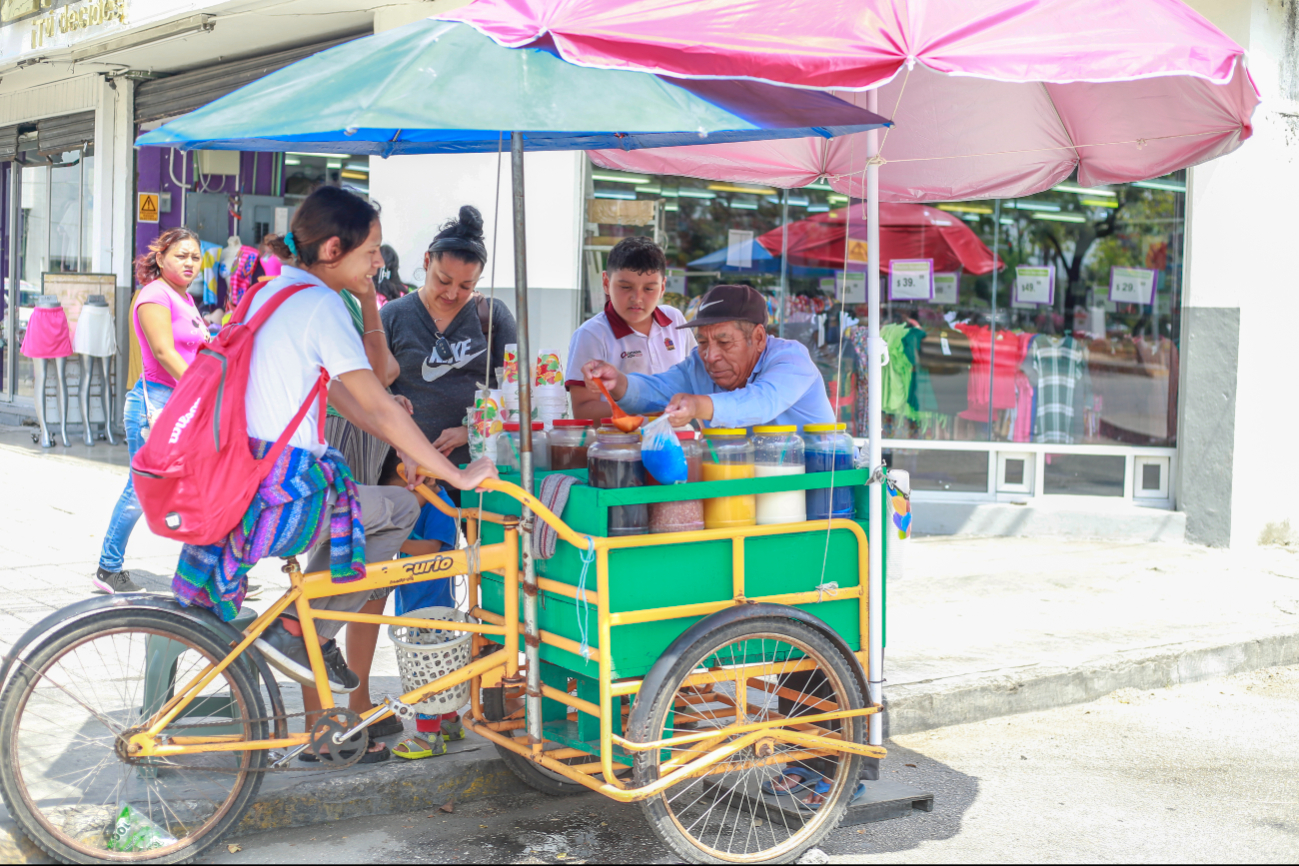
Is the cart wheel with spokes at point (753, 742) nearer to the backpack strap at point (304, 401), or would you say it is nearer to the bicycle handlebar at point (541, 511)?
the bicycle handlebar at point (541, 511)

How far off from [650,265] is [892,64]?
1.87 meters

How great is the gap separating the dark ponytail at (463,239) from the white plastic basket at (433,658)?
140cm

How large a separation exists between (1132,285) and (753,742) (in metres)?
6.57

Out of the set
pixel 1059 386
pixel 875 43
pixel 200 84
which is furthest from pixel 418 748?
pixel 200 84

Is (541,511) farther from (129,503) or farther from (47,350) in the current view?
(47,350)

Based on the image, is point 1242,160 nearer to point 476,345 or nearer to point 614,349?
point 614,349

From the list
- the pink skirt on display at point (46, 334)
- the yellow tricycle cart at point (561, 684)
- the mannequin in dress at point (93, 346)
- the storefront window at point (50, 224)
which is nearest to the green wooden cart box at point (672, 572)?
the yellow tricycle cart at point (561, 684)

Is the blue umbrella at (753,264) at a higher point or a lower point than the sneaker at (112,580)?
higher

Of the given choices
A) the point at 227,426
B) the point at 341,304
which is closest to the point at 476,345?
the point at 341,304

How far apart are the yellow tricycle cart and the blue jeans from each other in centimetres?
225

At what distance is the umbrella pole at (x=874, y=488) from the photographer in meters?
3.95

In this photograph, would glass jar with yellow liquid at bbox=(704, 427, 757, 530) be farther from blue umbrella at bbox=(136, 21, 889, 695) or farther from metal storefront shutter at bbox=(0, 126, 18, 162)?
metal storefront shutter at bbox=(0, 126, 18, 162)

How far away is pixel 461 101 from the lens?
3176mm

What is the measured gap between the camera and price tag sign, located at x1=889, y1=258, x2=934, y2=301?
9.44 m
